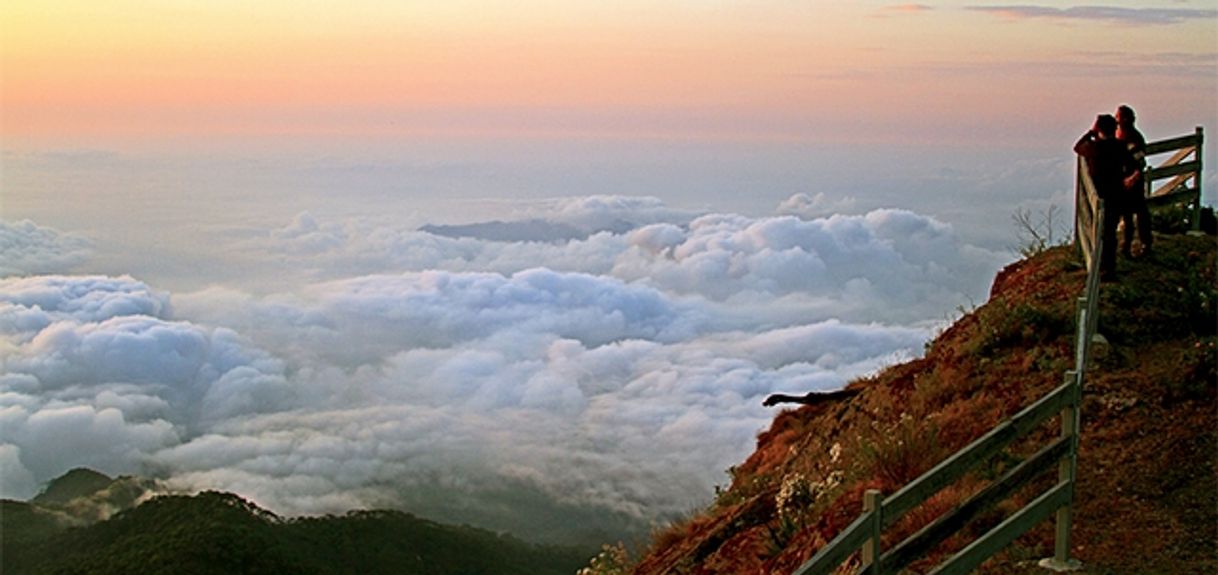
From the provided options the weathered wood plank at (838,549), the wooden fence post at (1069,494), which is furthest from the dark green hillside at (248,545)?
the weathered wood plank at (838,549)

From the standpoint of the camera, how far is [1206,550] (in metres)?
8.63

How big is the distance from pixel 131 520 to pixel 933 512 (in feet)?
293

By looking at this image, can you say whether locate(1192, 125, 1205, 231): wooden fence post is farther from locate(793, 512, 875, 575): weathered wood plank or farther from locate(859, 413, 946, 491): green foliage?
locate(793, 512, 875, 575): weathered wood plank

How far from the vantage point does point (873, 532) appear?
6.93 meters

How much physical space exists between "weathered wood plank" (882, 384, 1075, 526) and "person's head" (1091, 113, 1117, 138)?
710cm

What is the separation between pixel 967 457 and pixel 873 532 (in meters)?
0.95

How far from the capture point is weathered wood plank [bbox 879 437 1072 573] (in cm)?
734

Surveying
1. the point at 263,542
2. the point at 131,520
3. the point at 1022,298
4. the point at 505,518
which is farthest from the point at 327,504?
the point at 1022,298

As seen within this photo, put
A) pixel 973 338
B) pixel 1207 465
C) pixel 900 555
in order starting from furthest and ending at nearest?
pixel 973 338 → pixel 1207 465 → pixel 900 555

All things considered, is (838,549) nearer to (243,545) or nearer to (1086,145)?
(1086,145)

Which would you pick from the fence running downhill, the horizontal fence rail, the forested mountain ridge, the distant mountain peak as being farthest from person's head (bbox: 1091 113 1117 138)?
the distant mountain peak

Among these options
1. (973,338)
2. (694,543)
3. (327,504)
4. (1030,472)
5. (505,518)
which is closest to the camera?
(1030,472)

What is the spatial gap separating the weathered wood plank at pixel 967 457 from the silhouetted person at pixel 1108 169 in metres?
6.81

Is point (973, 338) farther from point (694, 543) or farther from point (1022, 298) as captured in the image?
point (694, 543)
